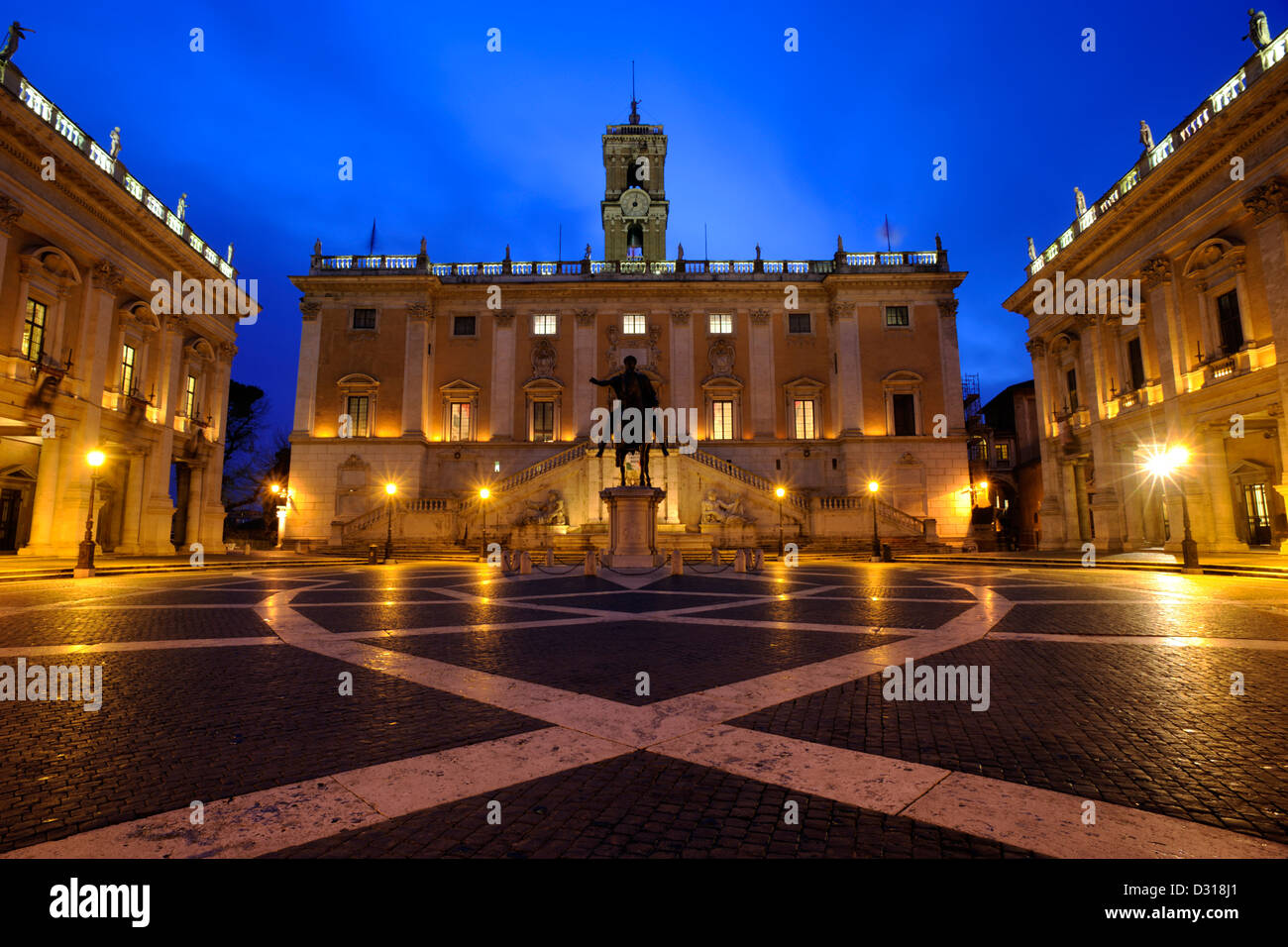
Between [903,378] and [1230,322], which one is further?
[903,378]

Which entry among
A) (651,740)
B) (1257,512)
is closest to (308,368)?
(651,740)

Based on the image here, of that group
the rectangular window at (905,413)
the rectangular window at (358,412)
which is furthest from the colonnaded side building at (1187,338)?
the rectangular window at (358,412)

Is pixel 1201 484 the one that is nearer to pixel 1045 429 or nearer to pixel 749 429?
pixel 1045 429

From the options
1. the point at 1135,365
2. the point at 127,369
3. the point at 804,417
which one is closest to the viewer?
the point at 127,369

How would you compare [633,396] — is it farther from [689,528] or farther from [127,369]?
[127,369]

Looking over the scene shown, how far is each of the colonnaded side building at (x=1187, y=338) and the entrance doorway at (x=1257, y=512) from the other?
0.17ft

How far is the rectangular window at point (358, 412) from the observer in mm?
32875

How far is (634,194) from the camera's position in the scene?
49000 mm

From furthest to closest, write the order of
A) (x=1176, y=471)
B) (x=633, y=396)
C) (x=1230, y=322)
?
(x=1230, y=322), (x=1176, y=471), (x=633, y=396)

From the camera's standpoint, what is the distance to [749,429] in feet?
110

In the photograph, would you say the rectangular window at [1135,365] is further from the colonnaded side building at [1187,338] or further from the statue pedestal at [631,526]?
the statue pedestal at [631,526]

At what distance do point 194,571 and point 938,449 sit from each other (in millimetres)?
33874

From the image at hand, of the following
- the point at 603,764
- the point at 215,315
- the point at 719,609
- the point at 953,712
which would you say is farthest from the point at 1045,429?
the point at 215,315

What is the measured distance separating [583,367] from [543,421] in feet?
13.0
